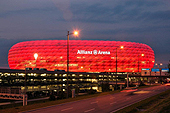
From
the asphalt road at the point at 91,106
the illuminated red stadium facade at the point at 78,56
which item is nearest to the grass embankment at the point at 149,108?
the asphalt road at the point at 91,106

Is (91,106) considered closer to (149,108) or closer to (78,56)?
(149,108)

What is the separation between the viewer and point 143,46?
192 m

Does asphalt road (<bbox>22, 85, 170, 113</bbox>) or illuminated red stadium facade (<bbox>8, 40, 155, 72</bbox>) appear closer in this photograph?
asphalt road (<bbox>22, 85, 170, 113</bbox>)

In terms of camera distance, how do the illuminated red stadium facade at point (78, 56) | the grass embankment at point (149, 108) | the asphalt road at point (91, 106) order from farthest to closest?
1. the illuminated red stadium facade at point (78, 56)
2. the asphalt road at point (91, 106)
3. the grass embankment at point (149, 108)

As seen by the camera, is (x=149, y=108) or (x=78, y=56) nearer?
(x=149, y=108)

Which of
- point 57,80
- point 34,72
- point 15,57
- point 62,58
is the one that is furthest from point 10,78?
point 15,57

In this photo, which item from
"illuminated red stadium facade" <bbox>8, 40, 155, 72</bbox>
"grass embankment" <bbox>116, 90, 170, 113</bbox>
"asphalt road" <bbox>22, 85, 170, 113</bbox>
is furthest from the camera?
"illuminated red stadium facade" <bbox>8, 40, 155, 72</bbox>

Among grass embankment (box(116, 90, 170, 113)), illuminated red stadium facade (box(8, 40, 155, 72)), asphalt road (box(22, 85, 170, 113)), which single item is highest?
illuminated red stadium facade (box(8, 40, 155, 72))

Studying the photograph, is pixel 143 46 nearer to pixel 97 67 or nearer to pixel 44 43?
pixel 97 67

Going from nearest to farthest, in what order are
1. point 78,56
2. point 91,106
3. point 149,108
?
point 149,108 → point 91,106 → point 78,56

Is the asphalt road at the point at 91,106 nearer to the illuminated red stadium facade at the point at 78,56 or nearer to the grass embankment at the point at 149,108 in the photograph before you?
the grass embankment at the point at 149,108

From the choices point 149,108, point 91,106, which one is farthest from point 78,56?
point 149,108

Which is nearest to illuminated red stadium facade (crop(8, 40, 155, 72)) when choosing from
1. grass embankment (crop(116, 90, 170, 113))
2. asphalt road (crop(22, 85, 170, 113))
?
asphalt road (crop(22, 85, 170, 113))

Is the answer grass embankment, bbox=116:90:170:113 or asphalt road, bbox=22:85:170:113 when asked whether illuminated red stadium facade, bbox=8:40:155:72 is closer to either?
asphalt road, bbox=22:85:170:113
